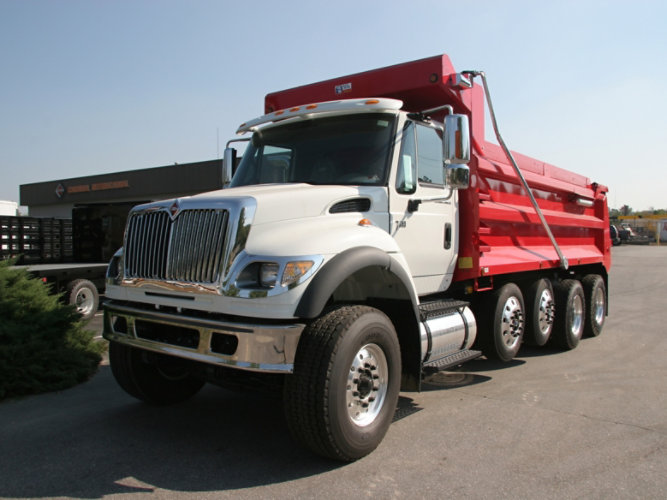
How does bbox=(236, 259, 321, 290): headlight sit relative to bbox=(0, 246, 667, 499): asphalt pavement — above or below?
above

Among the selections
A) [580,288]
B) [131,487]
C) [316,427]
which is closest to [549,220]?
[580,288]

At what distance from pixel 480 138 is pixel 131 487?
15.7ft

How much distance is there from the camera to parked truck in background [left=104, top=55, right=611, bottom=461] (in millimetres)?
3445

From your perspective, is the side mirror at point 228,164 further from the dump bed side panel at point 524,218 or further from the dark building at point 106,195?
the dark building at point 106,195

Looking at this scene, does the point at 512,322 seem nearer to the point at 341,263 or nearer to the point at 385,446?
the point at 385,446

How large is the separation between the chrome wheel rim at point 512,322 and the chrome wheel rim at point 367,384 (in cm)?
268

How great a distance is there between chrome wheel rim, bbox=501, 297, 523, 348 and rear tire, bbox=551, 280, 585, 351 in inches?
50.1

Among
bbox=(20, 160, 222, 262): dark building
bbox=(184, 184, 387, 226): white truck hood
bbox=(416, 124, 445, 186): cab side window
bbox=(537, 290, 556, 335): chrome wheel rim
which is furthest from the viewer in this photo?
bbox=(20, 160, 222, 262): dark building

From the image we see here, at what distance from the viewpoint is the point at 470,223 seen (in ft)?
18.3

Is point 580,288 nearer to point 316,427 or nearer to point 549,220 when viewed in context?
point 549,220

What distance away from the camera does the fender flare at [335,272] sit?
3391 millimetres

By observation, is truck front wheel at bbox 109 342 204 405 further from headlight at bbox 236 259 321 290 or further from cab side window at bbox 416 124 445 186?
cab side window at bbox 416 124 445 186

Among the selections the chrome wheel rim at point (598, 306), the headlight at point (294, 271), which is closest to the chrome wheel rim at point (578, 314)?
the chrome wheel rim at point (598, 306)

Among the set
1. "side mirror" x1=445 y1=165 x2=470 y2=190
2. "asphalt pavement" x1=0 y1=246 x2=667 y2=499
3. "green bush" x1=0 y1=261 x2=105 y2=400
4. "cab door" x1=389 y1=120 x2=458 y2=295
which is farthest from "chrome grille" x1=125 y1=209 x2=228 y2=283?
"side mirror" x1=445 y1=165 x2=470 y2=190
